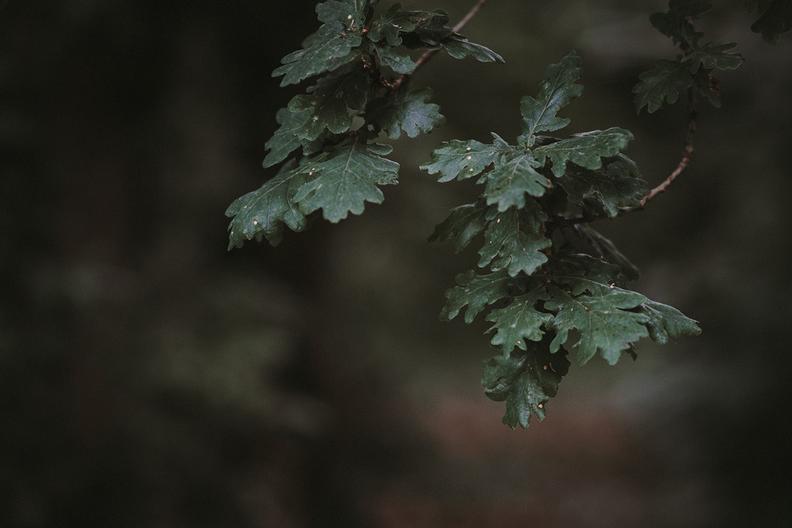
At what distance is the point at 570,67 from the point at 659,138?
5.62 m

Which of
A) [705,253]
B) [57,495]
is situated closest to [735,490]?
[705,253]

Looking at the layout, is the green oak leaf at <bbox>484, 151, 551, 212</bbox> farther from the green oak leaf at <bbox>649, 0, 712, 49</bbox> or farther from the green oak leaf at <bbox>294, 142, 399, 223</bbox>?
the green oak leaf at <bbox>649, 0, 712, 49</bbox>

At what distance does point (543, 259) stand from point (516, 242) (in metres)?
0.07

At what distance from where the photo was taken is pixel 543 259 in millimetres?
1403

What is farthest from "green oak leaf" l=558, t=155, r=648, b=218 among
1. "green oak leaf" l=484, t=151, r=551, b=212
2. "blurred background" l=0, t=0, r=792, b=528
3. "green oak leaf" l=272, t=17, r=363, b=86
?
"blurred background" l=0, t=0, r=792, b=528

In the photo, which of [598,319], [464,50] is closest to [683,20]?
[464,50]

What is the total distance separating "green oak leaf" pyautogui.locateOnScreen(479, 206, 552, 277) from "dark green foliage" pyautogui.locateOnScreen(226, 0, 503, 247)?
213 millimetres

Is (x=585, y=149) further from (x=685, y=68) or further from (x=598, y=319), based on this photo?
(x=685, y=68)

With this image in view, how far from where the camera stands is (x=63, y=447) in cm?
465

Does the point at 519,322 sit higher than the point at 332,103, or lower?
lower

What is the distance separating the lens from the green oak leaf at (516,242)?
1.42 metres

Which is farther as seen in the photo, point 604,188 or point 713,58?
point 713,58

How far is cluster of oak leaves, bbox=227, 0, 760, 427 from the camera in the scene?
1435mm

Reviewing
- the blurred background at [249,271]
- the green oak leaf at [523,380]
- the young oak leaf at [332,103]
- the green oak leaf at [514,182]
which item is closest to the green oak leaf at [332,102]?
the young oak leaf at [332,103]
